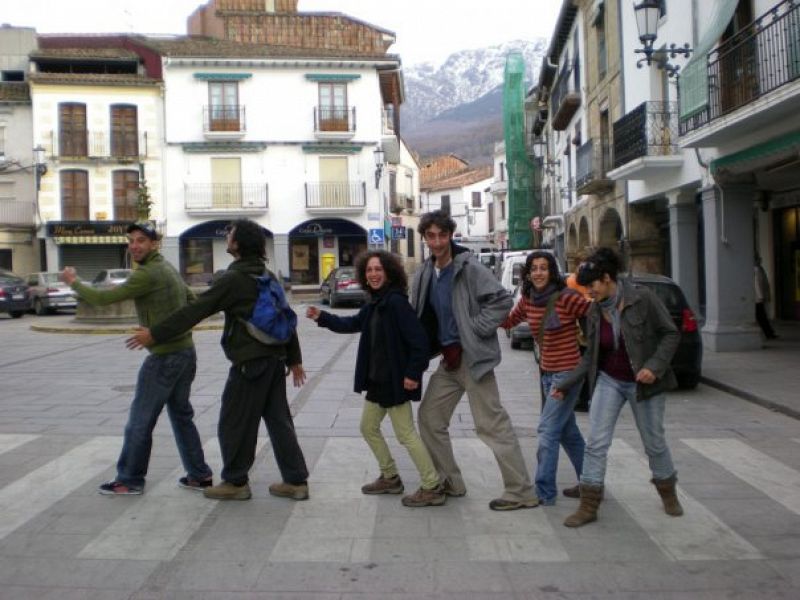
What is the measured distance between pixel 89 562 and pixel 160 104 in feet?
121

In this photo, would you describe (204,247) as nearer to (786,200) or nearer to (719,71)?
(786,200)

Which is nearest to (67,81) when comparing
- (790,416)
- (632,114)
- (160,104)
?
(160,104)

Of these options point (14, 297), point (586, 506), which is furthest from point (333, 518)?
point (14, 297)

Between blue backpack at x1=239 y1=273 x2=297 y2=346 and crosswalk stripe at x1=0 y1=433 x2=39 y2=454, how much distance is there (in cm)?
323

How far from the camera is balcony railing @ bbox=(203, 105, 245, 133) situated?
126ft

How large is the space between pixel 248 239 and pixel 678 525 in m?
3.23

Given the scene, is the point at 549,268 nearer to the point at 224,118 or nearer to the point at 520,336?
the point at 520,336

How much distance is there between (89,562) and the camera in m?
4.60

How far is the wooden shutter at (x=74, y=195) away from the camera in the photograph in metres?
38.3

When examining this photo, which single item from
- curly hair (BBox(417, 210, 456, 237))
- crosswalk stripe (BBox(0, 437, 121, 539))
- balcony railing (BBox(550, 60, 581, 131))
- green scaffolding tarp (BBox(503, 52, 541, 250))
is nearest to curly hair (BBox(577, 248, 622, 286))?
curly hair (BBox(417, 210, 456, 237))

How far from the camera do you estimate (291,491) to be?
5.77 meters

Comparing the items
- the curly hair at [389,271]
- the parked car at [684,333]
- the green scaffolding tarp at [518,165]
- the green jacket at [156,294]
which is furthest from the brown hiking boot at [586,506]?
the green scaffolding tarp at [518,165]

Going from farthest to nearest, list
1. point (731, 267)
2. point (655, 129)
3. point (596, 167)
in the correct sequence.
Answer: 1. point (596, 167)
2. point (655, 129)
3. point (731, 267)

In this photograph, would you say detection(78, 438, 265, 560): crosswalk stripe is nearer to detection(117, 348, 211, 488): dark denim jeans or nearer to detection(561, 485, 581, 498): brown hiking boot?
detection(117, 348, 211, 488): dark denim jeans
